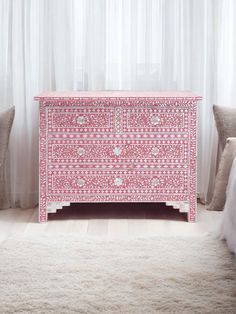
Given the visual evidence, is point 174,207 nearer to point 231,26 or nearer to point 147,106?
point 147,106

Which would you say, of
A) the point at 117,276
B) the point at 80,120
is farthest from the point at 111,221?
the point at 117,276

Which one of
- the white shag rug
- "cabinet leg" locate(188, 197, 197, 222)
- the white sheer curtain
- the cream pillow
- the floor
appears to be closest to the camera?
the white shag rug

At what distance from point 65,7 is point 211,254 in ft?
6.50

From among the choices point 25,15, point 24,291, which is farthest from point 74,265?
point 25,15

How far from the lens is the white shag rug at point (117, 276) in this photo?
315 centimetres

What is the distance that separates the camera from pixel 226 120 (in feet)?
15.8

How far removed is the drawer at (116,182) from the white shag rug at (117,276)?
0.44 metres

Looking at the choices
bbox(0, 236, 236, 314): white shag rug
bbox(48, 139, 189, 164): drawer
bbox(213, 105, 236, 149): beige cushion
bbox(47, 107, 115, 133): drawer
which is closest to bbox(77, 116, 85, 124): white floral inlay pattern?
bbox(47, 107, 115, 133): drawer

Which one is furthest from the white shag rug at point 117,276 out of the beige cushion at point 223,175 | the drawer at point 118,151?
the beige cushion at point 223,175

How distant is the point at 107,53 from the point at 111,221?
1140mm

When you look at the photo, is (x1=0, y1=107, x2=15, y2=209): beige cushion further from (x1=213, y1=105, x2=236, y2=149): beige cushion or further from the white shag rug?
(x1=213, y1=105, x2=236, y2=149): beige cushion

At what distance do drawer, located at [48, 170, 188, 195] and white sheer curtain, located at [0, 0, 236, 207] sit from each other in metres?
0.53

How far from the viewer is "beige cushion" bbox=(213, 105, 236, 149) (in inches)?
190

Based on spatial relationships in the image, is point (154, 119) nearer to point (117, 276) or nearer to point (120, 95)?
point (120, 95)
